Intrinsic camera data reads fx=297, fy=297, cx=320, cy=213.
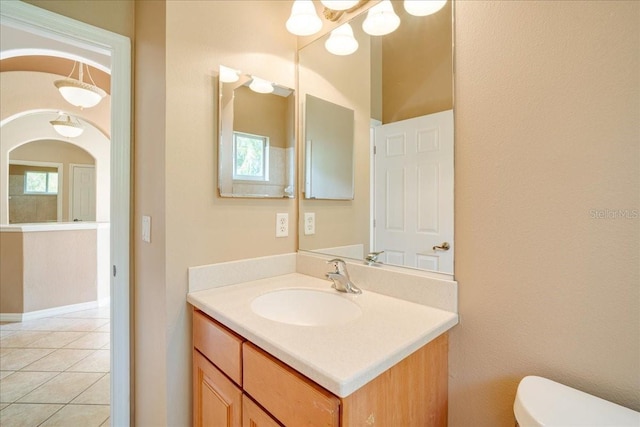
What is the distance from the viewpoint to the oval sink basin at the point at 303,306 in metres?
1.21

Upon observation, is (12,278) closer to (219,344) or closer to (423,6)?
(219,344)

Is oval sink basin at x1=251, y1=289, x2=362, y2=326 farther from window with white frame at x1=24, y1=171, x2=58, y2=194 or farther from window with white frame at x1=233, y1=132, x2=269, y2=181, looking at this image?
window with white frame at x1=24, y1=171, x2=58, y2=194

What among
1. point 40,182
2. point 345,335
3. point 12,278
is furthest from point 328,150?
point 40,182

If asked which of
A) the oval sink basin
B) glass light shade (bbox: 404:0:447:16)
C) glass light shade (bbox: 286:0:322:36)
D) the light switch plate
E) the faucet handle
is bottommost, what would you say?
the oval sink basin

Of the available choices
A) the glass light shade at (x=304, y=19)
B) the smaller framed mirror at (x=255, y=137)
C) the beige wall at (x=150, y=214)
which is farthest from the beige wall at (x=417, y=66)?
the beige wall at (x=150, y=214)

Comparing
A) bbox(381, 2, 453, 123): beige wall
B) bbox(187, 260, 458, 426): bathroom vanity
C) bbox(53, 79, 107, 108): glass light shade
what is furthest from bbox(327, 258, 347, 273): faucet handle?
bbox(53, 79, 107, 108): glass light shade

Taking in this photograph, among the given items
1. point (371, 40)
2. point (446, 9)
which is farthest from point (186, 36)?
point (446, 9)

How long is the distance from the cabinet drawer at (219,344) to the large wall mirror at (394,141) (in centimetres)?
63

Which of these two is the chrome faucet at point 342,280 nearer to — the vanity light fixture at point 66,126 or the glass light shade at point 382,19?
the glass light shade at point 382,19

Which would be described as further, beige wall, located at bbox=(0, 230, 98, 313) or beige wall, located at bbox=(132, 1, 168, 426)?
beige wall, located at bbox=(0, 230, 98, 313)

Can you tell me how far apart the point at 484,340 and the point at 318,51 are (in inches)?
58.9

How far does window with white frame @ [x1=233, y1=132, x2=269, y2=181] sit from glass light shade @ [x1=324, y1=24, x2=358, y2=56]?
0.56 m

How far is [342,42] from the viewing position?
1461 mm

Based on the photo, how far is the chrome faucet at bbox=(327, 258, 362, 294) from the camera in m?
1.23
